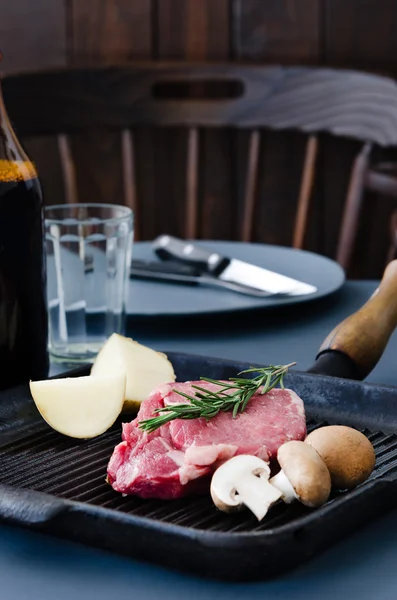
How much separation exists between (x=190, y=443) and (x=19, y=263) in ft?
0.94

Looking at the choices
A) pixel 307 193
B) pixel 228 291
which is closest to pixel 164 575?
pixel 228 291

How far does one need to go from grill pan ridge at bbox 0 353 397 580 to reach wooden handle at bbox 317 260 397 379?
0.11 meters

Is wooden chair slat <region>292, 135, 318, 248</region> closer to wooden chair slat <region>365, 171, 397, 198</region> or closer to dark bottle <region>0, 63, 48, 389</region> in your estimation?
wooden chair slat <region>365, 171, 397, 198</region>

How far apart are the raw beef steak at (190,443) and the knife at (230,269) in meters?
0.48

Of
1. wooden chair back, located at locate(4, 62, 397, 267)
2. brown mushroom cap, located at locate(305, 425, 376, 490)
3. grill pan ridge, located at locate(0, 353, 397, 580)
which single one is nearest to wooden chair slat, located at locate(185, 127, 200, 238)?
wooden chair back, located at locate(4, 62, 397, 267)

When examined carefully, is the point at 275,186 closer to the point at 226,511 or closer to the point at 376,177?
the point at 376,177

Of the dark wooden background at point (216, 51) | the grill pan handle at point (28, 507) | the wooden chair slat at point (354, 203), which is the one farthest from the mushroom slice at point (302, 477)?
the dark wooden background at point (216, 51)

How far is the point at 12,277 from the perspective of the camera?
→ 0.85 m

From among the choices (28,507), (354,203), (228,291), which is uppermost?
(28,507)

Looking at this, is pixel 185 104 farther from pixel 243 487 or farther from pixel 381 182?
pixel 243 487

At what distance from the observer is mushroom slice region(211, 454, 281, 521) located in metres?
0.58

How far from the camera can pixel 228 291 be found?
1.20 metres

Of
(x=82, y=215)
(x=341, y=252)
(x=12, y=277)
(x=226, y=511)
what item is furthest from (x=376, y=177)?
(x=226, y=511)

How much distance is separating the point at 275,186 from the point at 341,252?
618 mm
